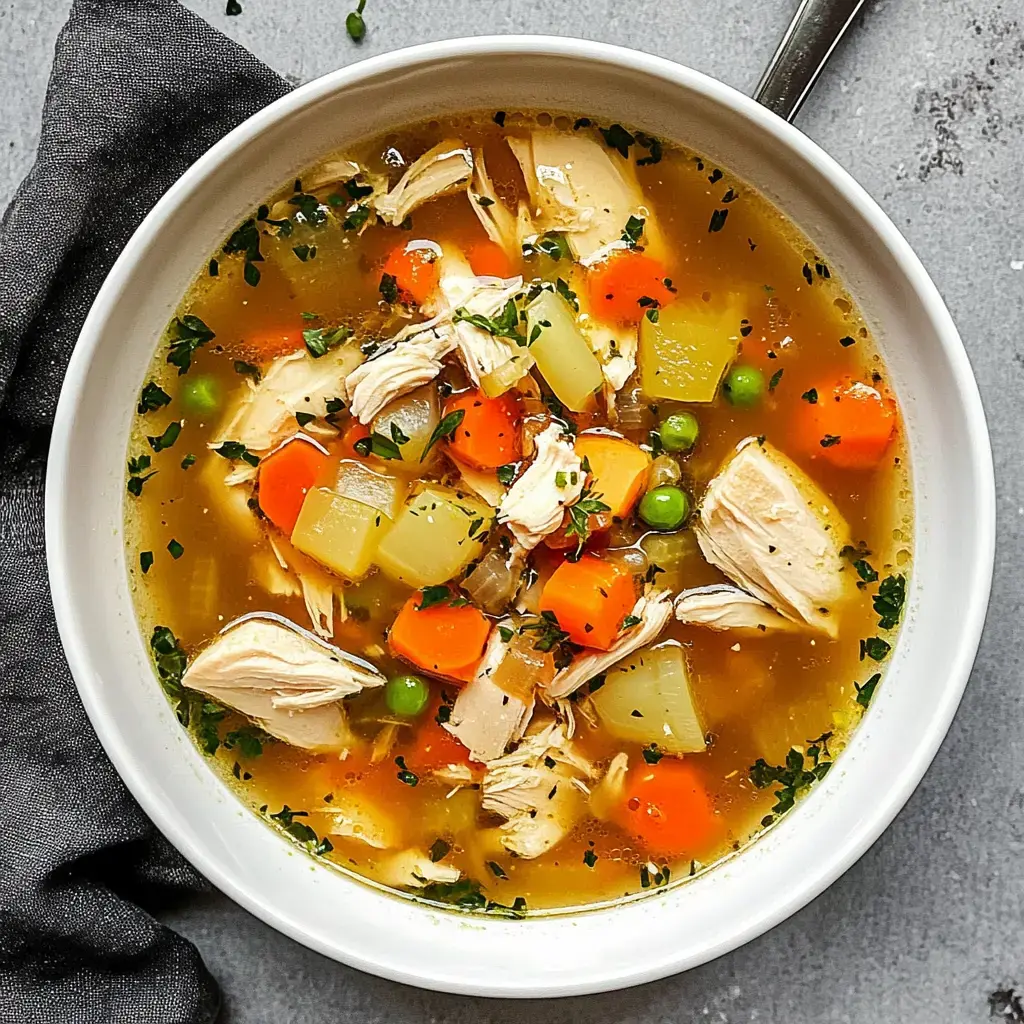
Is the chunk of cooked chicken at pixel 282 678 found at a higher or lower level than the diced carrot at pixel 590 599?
lower

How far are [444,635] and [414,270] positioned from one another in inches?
29.5

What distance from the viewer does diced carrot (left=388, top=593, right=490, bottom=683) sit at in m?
2.21

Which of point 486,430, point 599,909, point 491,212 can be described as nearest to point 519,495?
point 486,430

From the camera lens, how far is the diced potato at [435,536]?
7.11 feet

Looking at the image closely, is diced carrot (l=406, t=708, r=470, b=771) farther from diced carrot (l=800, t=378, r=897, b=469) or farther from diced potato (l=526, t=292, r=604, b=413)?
diced carrot (l=800, t=378, r=897, b=469)

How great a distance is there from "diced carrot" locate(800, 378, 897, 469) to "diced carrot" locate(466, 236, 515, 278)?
26.6 inches

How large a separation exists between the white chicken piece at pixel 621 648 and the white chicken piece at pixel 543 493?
258mm

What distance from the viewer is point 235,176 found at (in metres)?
2.16

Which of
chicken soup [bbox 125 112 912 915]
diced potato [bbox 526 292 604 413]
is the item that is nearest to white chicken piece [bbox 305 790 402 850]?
chicken soup [bbox 125 112 912 915]

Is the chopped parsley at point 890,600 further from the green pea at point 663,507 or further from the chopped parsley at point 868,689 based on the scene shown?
the green pea at point 663,507

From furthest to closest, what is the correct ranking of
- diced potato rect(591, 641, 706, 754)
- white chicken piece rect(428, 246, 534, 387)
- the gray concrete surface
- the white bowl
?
the gray concrete surface
diced potato rect(591, 641, 706, 754)
white chicken piece rect(428, 246, 534, 387)
the white bowl

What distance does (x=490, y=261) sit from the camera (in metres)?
2.24

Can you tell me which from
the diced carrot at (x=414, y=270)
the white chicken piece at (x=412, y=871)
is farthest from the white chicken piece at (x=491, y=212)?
the white chicken piece at (x=412, y=871)

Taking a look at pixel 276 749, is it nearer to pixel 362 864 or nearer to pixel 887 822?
pixel 362 864
